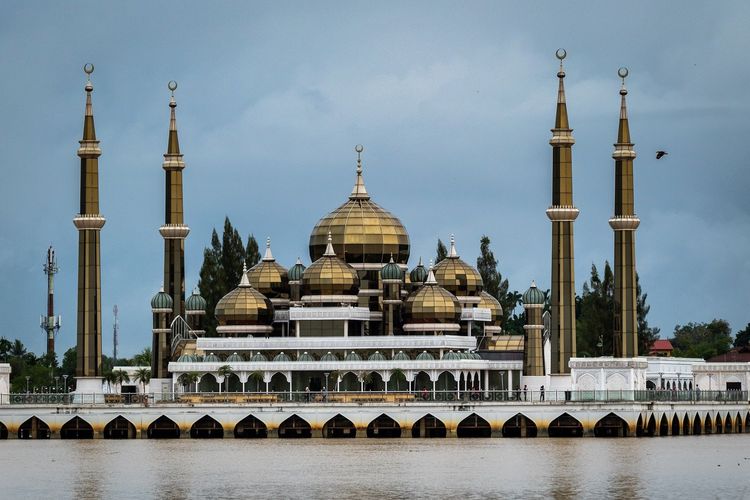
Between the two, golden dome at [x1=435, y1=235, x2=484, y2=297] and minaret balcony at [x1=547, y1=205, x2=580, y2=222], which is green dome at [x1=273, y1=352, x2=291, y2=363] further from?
minaret balcony at [x1=547, y1=205, x2=580, y2=222]

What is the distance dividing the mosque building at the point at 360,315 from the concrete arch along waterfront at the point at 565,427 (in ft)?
18.3

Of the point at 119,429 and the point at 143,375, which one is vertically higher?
the point at 143,375

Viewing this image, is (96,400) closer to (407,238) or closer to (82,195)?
(82,195)

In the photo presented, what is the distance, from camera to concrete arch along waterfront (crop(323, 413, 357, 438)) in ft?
349

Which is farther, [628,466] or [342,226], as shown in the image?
[342,226]

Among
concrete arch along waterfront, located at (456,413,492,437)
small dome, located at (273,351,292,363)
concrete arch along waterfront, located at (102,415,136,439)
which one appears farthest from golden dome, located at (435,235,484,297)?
concrete arch along waterfront, located at (102,415,136,439)

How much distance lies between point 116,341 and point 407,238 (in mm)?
74825

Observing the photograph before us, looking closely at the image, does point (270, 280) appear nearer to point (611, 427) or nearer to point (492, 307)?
point (492, 307)

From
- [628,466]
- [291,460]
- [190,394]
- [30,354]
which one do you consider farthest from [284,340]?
[30,354]

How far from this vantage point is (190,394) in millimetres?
111625

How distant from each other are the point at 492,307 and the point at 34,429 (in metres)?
27.0

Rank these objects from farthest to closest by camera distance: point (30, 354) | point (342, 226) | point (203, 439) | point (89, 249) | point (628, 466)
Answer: point (30, 354) → point (342, 226) → point (89, 249) → point (203, 439) → point (628, 466)

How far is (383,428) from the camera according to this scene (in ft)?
353

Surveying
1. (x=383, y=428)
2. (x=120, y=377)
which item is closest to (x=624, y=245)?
(x=383, y=428)
